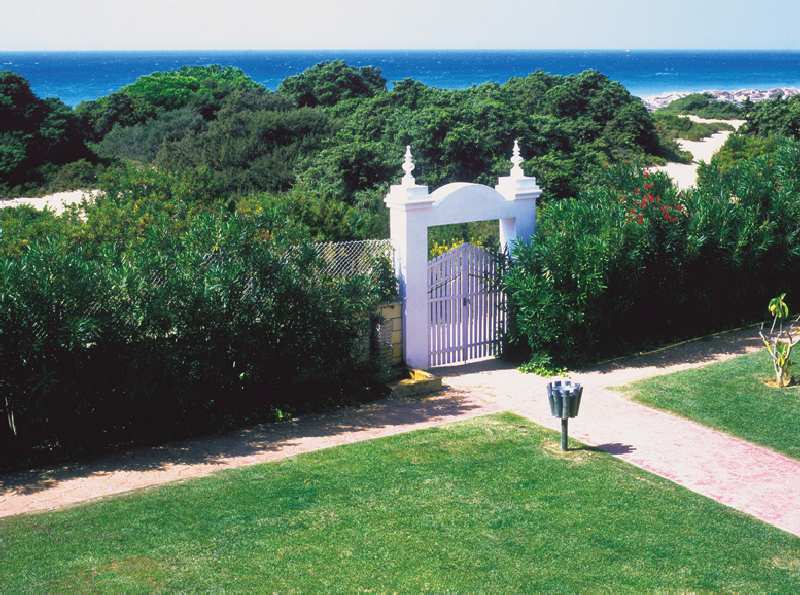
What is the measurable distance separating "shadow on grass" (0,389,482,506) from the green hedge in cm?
203

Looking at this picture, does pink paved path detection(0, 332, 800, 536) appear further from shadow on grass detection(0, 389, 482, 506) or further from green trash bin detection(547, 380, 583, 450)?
green trash bin detection(547, 380, 583, 450)

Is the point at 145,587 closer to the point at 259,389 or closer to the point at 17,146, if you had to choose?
the point at 259,389

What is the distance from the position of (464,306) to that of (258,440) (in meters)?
4.30

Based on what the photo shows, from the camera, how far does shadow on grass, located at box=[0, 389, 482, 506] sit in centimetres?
977

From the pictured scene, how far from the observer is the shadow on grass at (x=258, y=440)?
977 centimetres

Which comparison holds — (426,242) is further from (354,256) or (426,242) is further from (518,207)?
(518,207)

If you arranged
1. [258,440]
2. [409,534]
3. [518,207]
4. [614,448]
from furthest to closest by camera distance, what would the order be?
[518,207] < [258,440] < [614,448] < [409,534]

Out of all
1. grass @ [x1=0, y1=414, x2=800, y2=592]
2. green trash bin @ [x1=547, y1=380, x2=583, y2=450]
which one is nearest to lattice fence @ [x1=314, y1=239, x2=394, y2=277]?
grass @ [x1=0, y1=414, x2=800, y2=592]

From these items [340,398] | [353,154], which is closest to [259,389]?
[340,398]

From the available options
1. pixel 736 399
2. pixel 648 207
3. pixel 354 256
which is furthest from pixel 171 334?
pixel 648 207

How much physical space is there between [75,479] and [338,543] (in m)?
3.31

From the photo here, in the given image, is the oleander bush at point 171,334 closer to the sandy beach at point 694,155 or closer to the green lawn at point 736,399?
the green lawn at point 736,399

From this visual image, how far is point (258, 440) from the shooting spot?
1088cm

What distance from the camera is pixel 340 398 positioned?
40.2ft
